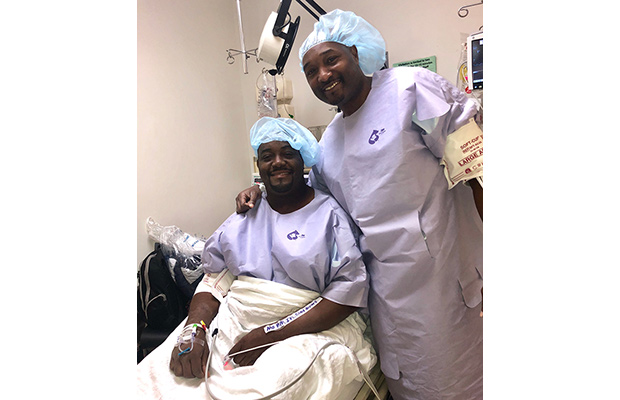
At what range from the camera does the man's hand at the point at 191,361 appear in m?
1.02

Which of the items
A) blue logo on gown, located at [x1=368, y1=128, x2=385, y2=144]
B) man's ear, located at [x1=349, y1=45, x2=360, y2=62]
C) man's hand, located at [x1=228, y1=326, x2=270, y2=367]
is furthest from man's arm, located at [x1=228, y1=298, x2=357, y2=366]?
man's ear, located at [x1=349, y1=45, x2=360, y2=62]

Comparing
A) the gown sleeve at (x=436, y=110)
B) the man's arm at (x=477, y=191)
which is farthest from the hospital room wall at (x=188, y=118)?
the man's arm at (x=477, y=191)

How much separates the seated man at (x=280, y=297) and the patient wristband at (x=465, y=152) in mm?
429

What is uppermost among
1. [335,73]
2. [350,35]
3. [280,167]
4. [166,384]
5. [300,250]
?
[350,35]

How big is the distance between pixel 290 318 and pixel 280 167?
1.93 feet

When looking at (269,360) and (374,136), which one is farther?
(374,136)

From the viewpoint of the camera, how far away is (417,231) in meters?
0.98

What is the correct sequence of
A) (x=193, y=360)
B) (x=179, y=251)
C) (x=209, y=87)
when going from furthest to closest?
(x=209, y=87) → (x=179, y=251) → (x=193, y=360)

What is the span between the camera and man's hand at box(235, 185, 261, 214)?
1.35 m

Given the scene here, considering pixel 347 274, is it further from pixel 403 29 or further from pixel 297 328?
pixel 403 29

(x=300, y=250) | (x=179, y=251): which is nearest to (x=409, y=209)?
(x=300, y=250)

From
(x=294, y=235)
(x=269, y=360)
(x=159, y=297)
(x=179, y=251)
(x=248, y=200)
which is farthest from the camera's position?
(x=179, y=251)
